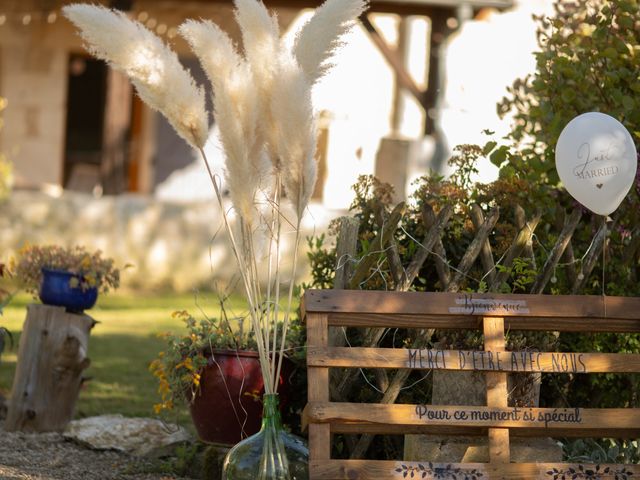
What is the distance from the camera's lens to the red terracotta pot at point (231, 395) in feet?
14.4

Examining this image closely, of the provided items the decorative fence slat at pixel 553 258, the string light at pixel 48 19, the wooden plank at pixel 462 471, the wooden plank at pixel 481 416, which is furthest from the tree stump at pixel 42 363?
the string light at pixel 48 19

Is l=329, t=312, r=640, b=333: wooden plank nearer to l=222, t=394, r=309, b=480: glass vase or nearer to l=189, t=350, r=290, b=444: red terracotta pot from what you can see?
l=222, t=394, r=309, b=480: glass vase

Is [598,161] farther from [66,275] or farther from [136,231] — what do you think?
[136,231]

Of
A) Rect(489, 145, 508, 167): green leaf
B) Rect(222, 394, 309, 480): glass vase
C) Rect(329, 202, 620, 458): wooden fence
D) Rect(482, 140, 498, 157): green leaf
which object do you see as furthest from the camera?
Rect(489, 145, 508, 167): green leaf

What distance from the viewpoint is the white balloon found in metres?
3.97

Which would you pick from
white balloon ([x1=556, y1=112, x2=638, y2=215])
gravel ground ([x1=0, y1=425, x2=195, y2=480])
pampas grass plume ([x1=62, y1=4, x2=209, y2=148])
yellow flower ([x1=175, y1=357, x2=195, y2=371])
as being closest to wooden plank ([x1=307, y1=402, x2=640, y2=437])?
white balloon ([x1=556, y1=112, x2=638, y2=215])

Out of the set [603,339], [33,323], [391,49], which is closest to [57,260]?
[33,323]

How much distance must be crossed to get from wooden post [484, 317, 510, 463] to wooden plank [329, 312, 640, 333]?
67mm

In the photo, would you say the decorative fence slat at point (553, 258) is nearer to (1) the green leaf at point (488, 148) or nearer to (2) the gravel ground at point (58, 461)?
(1) the green leaf at point (488, 148)

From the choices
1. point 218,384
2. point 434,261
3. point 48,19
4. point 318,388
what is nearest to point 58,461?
point 218,384

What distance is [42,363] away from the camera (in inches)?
207

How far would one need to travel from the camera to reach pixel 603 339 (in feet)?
15.5

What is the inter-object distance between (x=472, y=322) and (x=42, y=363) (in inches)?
92.2

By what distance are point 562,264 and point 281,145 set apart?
4.28 feet
